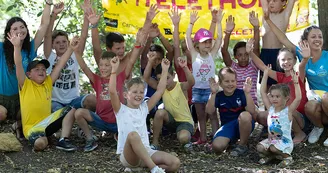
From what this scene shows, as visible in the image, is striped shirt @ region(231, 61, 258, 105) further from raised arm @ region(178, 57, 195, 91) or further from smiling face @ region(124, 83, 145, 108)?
smiling face @ region(124, 83, 145, 108)

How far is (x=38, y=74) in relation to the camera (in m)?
6.59

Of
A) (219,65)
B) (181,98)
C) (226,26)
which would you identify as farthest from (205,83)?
(219,65)

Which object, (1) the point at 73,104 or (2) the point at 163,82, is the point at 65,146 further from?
(2) the point at 163,82

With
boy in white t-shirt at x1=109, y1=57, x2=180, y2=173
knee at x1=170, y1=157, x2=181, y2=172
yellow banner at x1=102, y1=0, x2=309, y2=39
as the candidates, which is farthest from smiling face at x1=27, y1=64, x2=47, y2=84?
knee at x1=170, y1=157, x2=181, y2=172

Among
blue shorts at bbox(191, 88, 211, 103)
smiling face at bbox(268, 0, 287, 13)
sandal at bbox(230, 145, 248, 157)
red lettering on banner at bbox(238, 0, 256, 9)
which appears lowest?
sandal at bbox(230, 145, 248, 157)

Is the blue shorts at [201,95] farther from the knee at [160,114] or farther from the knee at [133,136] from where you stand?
the knee at [133,136]

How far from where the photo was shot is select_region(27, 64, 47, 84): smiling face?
6.59m

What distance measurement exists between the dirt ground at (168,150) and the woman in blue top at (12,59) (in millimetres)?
670

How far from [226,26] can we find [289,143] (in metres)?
1.97

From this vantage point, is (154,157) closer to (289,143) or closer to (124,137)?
(124,137)

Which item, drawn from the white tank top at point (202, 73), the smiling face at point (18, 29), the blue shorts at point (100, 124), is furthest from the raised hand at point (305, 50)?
the smiling face at point (18, 29)

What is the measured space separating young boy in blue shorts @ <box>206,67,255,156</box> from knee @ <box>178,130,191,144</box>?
303mm

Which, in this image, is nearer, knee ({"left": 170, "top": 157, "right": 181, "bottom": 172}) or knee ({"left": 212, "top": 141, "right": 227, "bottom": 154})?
knee ({"left": 170, "top": 157, "right": 181, "bottom": 172})

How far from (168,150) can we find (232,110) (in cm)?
88
